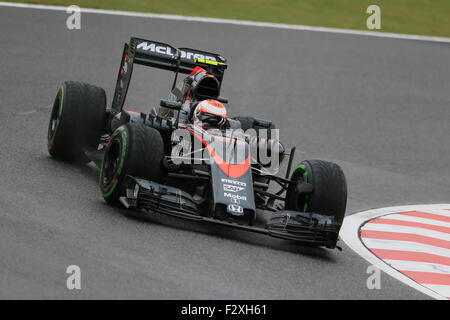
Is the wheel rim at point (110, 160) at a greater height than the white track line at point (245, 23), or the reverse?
the white track line at point (245, 23)

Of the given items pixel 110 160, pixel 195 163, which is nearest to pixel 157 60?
pixel 110 160

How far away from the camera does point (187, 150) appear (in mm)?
9125

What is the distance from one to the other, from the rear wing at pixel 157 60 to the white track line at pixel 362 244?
2573 millimetres

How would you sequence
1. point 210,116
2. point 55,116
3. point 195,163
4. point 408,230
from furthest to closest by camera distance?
point 55,116, point 408,230, point 210,116, point 195,163

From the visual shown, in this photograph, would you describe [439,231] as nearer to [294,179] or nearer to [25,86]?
[294,179]

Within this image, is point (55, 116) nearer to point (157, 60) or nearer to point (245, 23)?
point (157, 60)

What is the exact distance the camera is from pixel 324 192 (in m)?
8.48

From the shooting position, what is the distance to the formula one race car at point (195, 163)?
8156 mm

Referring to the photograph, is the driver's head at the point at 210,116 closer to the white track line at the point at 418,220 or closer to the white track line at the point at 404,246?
the white track line at the point at 404,246

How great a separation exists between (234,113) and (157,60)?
4446 mm

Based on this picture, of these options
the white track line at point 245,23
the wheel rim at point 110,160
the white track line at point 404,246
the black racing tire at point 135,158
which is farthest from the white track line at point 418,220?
the white track line at point 245,23

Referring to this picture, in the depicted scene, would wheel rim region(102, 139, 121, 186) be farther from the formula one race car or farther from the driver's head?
the driver's head

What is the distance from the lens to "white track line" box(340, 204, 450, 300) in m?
7.72

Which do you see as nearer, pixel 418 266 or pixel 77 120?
pixel 418 266
